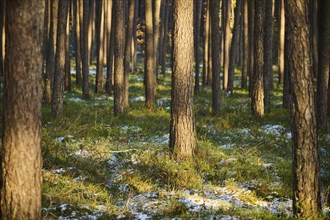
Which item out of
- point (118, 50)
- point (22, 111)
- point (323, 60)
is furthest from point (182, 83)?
point (118, 50)

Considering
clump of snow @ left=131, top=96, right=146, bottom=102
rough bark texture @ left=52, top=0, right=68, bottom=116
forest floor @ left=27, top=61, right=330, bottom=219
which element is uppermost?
rough bark texture @ left=52, top=0, right=68, bottom=116

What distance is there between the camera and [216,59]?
46.4 feet

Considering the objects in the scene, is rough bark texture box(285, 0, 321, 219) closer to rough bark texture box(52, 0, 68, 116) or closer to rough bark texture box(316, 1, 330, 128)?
rough bark texture box(316, 1, 330, 128)

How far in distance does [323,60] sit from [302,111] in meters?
7.08

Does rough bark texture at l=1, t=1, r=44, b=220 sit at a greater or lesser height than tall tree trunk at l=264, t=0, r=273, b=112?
lesser

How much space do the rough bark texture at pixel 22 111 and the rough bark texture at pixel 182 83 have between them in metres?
4.34

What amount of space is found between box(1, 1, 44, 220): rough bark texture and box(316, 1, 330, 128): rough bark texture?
360 inches

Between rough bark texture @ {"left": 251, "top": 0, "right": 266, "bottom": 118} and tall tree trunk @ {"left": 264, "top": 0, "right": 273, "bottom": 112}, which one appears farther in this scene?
tall tree trunk @ {"left": 264, "top": 0, "right": 273, "bottom": 112}

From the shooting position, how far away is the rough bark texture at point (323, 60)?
37.2 ft

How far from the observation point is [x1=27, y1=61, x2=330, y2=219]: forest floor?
6.14 metres

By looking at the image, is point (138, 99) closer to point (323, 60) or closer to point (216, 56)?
point (216, 56)

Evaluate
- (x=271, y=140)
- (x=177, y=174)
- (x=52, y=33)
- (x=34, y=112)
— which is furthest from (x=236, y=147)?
(x=52, y=33)

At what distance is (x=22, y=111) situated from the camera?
4566mm

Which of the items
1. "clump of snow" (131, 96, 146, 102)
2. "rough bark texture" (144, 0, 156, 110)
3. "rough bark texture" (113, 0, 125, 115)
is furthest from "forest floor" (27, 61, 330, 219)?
"clump of snow" (131, 96, 146, 102)
